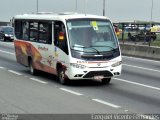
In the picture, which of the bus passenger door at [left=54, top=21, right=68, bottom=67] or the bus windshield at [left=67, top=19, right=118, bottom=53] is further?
the bus passenger door at [left=54, top=21, right=68, bottom=67]

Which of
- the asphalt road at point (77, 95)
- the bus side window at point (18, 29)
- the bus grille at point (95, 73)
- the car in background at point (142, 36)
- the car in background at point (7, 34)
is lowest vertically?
the car in background at point (7, 34)

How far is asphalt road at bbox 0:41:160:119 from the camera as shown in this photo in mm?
11064

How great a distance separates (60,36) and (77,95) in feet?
9.48

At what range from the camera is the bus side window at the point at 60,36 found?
50.8 feet

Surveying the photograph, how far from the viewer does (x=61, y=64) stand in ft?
51.5

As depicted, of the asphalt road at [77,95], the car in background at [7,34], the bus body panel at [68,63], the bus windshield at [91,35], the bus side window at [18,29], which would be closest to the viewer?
the asphalt road at [77,95]

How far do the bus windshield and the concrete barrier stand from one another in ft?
42.9

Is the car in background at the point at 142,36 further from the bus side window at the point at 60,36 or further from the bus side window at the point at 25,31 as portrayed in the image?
the bus side window at the point at 60,36

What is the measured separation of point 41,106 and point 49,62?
17.8 feet

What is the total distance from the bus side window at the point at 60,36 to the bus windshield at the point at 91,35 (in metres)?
0.21

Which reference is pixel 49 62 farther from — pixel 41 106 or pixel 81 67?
pixel 41 106

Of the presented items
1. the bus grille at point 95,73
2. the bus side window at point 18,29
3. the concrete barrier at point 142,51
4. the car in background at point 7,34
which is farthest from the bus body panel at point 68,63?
the car in background at point 7,34

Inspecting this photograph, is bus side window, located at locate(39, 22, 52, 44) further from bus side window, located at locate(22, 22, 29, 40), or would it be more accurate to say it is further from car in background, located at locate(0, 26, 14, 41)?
car in background, located at locate(0, 26, 14, 41)

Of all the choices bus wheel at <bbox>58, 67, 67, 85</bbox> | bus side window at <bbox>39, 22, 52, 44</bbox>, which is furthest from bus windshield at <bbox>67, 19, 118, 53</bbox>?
bus side window at <bbox>39, 22, 52, 44</bbox>
